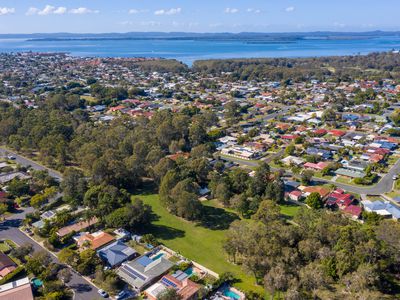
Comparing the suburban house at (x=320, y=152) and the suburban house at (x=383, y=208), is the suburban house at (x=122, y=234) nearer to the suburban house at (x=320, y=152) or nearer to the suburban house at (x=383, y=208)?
the suburban house at (x=383, y=208)

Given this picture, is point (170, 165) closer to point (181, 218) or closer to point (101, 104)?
point (181, 218)

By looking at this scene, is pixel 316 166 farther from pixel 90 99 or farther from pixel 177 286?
pixel 90 99

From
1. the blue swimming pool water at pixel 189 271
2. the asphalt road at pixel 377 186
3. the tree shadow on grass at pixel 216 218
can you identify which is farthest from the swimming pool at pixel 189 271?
the asphalt road at pixel 377 186

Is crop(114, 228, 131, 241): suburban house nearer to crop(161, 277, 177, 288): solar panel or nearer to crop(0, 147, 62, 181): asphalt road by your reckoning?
crop(161, 277, 177, 288): solar panel

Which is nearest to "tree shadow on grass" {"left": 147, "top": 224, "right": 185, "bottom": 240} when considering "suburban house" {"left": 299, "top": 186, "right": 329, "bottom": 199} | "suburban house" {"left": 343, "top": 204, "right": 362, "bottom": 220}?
"suburban house" {"left": 299, "top": 186, "right": 329, "bottom": 199}

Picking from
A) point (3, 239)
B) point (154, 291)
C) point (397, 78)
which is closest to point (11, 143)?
point (3, 239)

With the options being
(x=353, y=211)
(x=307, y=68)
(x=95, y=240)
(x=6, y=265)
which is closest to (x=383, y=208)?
(x=353, y=211)
